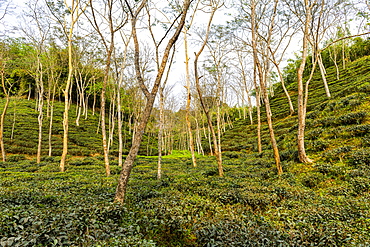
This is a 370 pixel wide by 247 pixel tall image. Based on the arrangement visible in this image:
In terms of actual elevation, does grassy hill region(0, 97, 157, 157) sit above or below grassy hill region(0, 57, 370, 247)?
above

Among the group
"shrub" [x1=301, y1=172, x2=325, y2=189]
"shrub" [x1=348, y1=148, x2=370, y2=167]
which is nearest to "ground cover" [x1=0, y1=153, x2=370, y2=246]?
"shrub" [x1=301, y1=172, x2=325, y2=189]

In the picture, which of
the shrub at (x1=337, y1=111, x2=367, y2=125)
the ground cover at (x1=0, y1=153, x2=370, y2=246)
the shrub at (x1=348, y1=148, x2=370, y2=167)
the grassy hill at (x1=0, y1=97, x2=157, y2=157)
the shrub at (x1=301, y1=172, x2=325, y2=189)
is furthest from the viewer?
the grassy hill at (x1=0, y1=97, x2=157, y2=157)

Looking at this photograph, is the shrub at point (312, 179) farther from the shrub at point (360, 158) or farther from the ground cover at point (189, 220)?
the shrub at point (360, 158)

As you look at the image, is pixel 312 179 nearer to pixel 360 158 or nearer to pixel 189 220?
pixel 360 158

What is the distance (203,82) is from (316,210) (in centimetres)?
2496

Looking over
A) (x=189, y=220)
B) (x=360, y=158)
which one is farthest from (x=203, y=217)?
(x=360, y=158)

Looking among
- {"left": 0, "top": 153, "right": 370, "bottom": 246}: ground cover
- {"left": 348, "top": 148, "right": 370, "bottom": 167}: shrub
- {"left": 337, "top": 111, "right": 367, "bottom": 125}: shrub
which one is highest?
{"left": 337, "top": 111, "right": 367, "bottom": 125}: shrub

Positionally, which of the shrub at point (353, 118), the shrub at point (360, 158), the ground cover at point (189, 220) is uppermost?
the shrub at point (353, 118)

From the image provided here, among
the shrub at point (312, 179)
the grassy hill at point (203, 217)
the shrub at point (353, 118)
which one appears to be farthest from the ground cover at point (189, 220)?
the shrub at point (353, 118)

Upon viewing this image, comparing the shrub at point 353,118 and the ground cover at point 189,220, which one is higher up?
the shrub at point 353,118

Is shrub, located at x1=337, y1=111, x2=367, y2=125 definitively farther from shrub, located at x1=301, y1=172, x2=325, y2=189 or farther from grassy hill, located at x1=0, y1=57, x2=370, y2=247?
shrub, located at x1=301, y1=172, x2=325, y2=189

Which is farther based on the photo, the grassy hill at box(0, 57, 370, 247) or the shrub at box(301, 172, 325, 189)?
the shrub at box(301, 172, 325, 189)

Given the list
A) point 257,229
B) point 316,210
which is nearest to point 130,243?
point 257,229

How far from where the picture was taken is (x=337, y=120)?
11945 mm
